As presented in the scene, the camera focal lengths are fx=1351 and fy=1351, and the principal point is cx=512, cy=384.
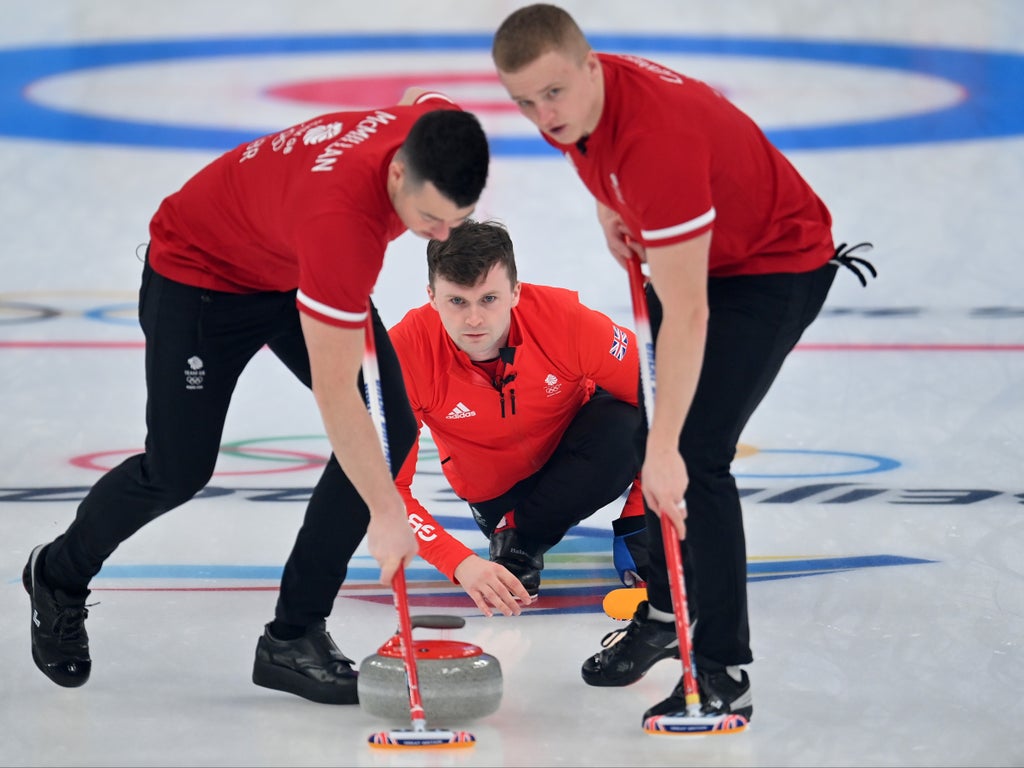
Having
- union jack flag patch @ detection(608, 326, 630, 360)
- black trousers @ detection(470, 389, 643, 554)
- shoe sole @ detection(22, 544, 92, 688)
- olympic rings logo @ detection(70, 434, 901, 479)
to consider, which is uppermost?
union jack flag patch @ detection(608, 326, 630, 360)

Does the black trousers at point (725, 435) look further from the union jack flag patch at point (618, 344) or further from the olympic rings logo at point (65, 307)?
the olympic rings logo at point (65, 307)

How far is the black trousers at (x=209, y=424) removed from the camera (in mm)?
2756

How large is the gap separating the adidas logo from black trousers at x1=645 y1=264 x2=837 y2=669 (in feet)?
3.04

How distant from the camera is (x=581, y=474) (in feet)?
11.1

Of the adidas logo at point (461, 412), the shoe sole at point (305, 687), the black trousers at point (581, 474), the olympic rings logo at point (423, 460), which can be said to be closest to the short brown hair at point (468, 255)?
the adidas logo at point (461, 412)

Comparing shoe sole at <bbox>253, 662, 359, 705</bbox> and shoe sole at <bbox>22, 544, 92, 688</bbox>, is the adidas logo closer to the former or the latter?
shoe sole at <bbox>253, 662, 359, 705</bbox>

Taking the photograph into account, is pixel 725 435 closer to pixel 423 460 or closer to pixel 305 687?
pixel 305 687

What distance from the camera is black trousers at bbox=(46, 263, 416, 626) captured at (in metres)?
2.76

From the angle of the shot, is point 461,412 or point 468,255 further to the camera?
point 461,412

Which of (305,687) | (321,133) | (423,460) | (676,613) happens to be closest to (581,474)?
(676,613)

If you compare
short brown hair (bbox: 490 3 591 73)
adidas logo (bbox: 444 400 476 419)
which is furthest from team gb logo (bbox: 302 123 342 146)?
adidas logo (bbox: 444 400 476 419)

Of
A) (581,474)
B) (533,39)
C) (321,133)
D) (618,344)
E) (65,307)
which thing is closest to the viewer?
(533,39)

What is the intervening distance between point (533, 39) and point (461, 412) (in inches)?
51.6

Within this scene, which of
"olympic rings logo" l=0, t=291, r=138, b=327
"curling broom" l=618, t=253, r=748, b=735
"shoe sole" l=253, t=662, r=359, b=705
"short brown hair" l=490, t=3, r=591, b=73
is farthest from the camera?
"olympic rings logo" l=0, t=291, r=138, b=327
